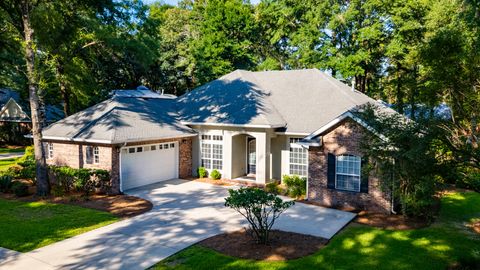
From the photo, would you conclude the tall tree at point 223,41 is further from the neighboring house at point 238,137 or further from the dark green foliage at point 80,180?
the dark green foliage at point 80,180

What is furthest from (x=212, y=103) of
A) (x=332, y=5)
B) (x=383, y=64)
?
(x=383, y=64)

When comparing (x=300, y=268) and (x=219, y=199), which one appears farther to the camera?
(x=219, y=199)

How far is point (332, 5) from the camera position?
102ft

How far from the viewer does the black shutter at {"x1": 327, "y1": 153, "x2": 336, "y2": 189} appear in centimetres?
1534

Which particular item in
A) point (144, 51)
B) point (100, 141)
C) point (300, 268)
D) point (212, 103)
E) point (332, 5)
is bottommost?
point (300, 268)

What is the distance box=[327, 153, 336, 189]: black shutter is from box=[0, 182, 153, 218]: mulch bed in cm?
756

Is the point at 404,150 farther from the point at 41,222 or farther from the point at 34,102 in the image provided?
the point at 34,102

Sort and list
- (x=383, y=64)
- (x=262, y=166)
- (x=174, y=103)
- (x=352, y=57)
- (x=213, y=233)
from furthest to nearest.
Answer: (x=383, y=64), (x=352, y=57), (x=174, y=103), (x=262, y=166), (x=213, y=233)

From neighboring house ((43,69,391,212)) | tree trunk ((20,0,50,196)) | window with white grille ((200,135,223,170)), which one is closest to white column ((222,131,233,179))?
neighboring house ((43,69,391,212))

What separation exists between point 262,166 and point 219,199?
12.0 ft

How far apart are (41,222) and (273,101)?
1358 centimetres

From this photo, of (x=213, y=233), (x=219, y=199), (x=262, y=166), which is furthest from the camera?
(x=262, y=166)

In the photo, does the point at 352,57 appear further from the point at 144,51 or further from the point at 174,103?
the point at 144,51

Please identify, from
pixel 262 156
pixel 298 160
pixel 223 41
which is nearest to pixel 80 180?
pixel 262 156
